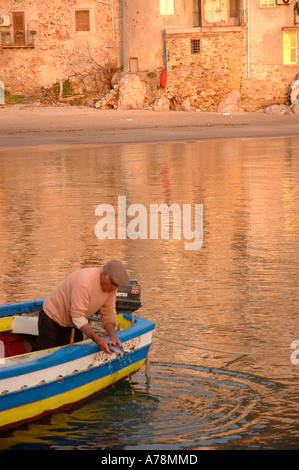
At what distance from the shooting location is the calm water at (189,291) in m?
6.58

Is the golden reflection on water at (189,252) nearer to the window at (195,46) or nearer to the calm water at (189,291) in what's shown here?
the calm water at (189,291)

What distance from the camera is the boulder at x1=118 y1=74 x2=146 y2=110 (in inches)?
1891

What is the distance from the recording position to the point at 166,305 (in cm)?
982

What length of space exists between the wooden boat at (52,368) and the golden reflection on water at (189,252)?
0.73 m

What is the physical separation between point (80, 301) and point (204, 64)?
149 ft

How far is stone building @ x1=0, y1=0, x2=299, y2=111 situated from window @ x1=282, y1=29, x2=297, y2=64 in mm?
60

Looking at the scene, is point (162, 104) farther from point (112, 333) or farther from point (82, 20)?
point (112, 333)

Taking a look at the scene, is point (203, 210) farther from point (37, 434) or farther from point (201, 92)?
point (201, 92)

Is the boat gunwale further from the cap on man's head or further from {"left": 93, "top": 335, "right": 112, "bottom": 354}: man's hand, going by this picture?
the cap on man's head

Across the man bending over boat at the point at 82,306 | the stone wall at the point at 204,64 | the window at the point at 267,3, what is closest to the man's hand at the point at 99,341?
the man bending over boat at the point at 82,306
